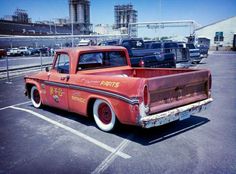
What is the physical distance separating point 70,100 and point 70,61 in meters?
0.90

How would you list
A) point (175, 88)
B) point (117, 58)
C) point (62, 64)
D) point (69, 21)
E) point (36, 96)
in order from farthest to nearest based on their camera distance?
point (69, 21), point (36, 96), point (117, 58), point (62, 64), point (175, 88)

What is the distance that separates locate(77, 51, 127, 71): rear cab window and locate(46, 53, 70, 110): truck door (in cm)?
38

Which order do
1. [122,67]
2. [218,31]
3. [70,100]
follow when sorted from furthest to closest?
[218,31]
[122,67]
[70,100]

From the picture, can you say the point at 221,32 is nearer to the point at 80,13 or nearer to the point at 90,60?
the point at 90,60

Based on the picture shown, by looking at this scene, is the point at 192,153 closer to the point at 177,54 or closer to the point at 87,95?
the point at 87,95

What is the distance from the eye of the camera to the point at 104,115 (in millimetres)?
5168

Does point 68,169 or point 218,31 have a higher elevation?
point 218,31

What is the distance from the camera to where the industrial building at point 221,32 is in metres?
53.0

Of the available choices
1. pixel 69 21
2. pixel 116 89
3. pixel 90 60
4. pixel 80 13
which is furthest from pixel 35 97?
pixel 80 13

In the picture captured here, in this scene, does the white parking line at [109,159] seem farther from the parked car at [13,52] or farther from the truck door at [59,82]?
the parked car at [13,52]

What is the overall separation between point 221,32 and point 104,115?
55.7 metres

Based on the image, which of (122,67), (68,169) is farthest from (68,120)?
(68,169)

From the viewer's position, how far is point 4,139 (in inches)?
191

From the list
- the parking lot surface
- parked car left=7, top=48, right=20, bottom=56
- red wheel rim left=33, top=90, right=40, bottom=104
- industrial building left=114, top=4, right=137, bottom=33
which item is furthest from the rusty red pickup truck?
industrial building left=114, top=4, right=137, bottom=33
